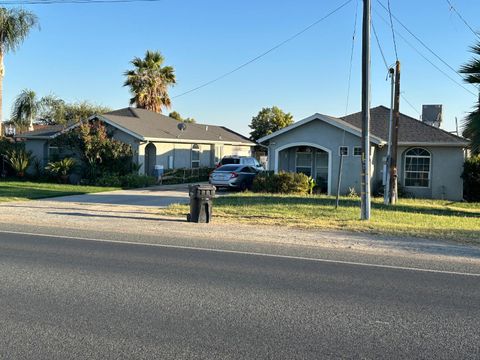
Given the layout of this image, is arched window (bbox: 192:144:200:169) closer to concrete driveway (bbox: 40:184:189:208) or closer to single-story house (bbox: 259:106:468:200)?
concrete driveway (bbox: 40:184:189:208)

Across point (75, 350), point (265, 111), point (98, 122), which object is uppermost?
point (265, 111)

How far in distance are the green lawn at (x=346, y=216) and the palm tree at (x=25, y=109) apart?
91.3ft

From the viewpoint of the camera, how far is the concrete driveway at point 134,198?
65.0 feet

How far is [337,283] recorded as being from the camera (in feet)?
24.3

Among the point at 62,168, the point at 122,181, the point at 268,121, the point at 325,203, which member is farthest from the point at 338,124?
the point at 268,121

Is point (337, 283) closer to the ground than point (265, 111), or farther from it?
closer to the ground

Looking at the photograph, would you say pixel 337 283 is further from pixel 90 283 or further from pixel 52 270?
pixel 52 270

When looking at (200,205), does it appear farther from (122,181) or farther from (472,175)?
(472,175)

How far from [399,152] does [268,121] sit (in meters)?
36.5

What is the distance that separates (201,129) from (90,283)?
32210mm

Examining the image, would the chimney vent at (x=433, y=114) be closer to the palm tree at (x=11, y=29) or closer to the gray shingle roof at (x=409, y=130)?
the gray shingle roof at (x=409, y=130)

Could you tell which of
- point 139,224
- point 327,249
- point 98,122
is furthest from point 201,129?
point 327,249

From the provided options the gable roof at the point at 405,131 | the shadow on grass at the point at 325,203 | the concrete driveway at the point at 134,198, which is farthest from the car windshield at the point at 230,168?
the shadow on grass at the point at 325,203

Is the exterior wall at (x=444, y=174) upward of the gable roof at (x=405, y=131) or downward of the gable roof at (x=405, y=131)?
downward
